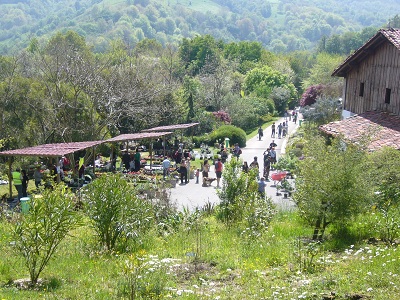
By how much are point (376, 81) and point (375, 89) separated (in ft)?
1.15

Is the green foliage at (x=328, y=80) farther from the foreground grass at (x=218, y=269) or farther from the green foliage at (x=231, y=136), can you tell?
the foreground grass at (x=218, y=269)

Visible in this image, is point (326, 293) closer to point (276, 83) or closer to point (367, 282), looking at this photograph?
point (367, 282)

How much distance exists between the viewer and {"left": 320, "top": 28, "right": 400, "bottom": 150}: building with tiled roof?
19.6 metres

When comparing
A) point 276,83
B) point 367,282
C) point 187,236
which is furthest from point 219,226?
point 276,83

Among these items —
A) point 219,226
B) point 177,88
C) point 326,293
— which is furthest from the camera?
point 177,88

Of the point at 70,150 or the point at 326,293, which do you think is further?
the point at 70,150

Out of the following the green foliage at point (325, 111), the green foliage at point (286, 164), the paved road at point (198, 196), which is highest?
the green foliage at point (325, 111)

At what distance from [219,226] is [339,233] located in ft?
11.3

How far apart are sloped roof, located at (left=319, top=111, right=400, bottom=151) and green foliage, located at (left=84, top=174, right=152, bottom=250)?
8.47 meters

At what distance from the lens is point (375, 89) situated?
22172 mm

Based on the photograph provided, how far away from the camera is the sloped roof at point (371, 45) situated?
20.4m

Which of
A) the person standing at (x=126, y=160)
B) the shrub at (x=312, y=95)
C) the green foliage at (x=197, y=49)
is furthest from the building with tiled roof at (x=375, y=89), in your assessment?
the green foliage at (x=197, y=49)

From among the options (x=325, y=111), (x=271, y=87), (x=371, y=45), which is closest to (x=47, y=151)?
(x=371, y=45)

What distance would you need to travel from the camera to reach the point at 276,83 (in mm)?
60531
